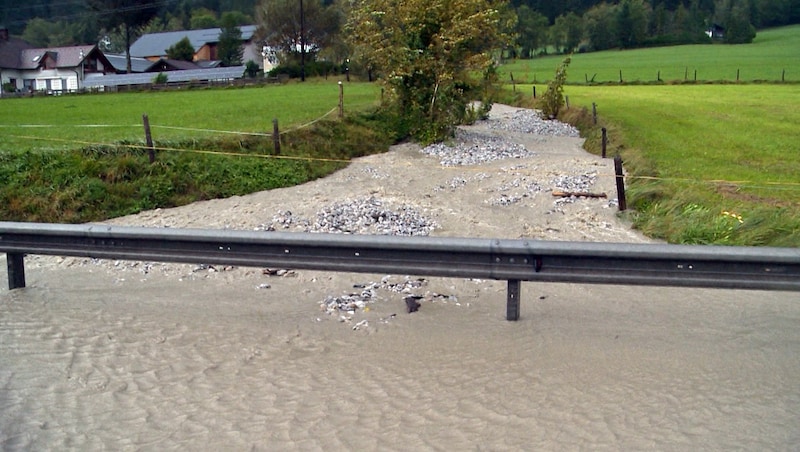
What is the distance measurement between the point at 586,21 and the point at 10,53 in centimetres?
7132

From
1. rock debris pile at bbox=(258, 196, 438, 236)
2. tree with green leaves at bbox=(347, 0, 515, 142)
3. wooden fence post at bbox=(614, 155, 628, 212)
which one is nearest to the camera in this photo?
rock debris pile at bbox=(258, 196, 438, 236)

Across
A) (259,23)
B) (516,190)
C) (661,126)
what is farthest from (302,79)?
(516,190)

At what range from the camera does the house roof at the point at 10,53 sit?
74938 millimetres

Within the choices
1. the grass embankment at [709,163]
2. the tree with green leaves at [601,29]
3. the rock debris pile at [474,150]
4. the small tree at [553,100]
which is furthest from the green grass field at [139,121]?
the tree with green leaves at [601,29]

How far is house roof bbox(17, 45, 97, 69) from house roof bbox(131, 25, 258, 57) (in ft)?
76.9

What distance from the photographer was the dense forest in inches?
3905

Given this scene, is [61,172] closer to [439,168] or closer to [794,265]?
[439,168]

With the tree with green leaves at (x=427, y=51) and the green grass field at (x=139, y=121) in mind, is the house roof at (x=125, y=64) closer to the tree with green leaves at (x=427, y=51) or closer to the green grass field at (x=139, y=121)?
the green grass field at (x=139, y=121)

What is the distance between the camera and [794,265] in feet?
19.2

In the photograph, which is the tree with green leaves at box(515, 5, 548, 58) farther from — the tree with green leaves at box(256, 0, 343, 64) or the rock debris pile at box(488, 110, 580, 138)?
the rock debris pile at box(488, 110, 580, 138)

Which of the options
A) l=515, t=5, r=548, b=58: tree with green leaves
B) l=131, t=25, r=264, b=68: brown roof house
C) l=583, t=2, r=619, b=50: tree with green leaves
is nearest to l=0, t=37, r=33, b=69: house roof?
l=131, t=25, r=264, b=68: brown roof house

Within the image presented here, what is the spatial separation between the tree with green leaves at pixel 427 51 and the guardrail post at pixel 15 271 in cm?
1621

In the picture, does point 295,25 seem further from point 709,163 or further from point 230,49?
point 709,163

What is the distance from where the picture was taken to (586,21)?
338ft
